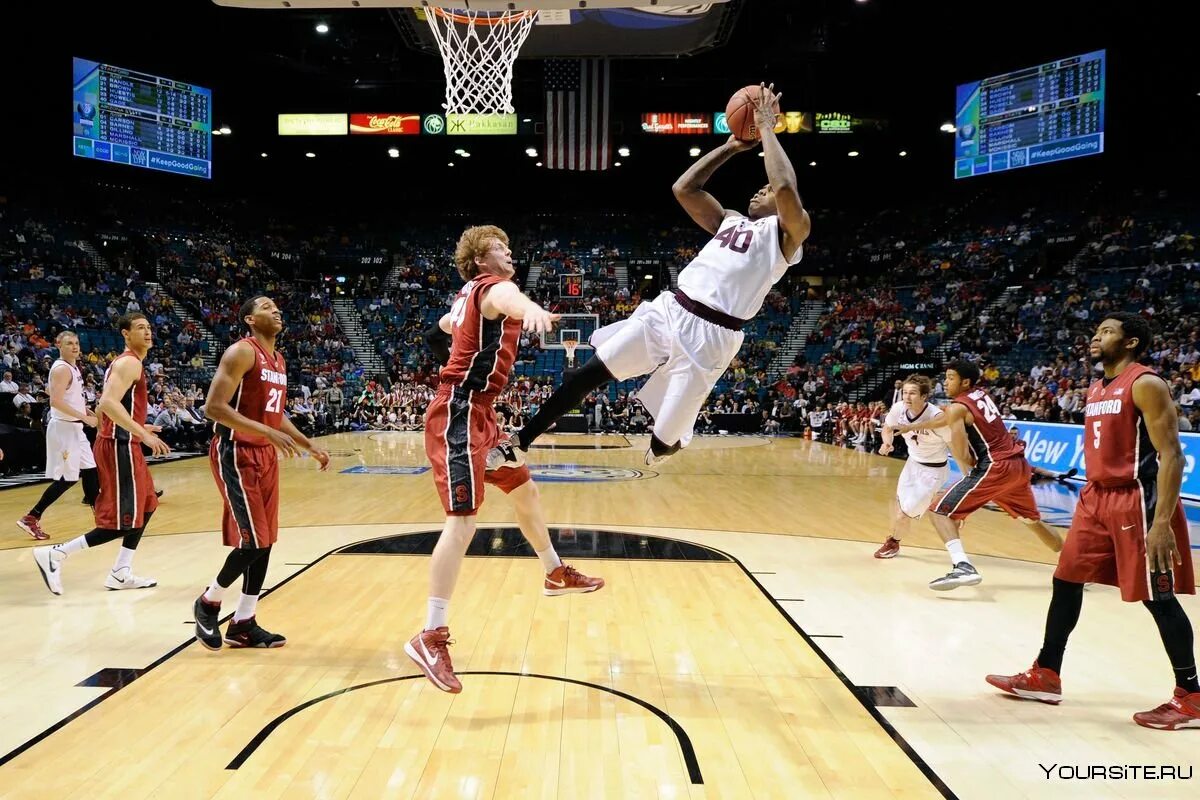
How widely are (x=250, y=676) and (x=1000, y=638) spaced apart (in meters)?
3.89

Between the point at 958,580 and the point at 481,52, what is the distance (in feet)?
21.5

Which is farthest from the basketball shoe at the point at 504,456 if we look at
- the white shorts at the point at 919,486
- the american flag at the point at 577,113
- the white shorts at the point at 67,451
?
the american flag at the point at 577,113

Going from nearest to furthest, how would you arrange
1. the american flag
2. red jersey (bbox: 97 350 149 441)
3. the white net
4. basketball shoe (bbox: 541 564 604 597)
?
basketball shoe (bbox: 541 564 604 597) → red jersey (bbox: 97 350 149 441) → the white net → the american flag

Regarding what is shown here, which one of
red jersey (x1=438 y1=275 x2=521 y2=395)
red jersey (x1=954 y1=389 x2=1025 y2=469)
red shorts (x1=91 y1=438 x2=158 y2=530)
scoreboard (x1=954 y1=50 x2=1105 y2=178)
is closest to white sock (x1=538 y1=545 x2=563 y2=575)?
red jersey (x1=438 y1=275 x2=521 y2=395)

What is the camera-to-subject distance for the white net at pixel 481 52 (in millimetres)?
7898

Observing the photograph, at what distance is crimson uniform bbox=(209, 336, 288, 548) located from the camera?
157 inches

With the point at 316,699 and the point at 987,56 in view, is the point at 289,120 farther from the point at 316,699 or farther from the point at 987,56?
the point at 316,699

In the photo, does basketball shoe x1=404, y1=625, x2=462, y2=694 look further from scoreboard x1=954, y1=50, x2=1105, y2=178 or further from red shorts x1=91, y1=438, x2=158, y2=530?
scoreboard x1=954, y1=50, x2=1105, y2=178

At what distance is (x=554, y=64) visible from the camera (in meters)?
16.0

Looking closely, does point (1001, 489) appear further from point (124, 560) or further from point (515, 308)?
point (124, 560)

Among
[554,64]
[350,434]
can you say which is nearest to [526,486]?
[554,64]

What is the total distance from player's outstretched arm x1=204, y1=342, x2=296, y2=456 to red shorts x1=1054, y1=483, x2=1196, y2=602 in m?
3.51

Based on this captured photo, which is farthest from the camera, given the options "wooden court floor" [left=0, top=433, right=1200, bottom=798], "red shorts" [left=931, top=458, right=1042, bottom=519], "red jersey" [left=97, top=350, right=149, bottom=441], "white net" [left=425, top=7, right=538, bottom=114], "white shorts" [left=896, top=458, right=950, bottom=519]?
"white net" [left=425, top=7, right=538, bottom=114]

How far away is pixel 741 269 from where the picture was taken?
3.64 metres
